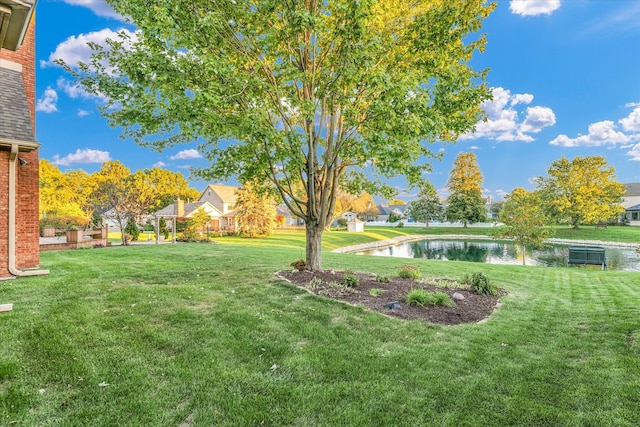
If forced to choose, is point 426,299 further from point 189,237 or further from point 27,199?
point 189,237

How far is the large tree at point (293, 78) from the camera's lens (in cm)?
592

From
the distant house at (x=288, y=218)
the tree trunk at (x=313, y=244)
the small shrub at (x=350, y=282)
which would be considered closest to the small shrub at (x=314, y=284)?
the small shrub at (x=350, y=282)

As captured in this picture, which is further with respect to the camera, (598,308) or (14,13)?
(598,308)

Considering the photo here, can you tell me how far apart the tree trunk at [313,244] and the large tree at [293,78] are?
0.03 meters

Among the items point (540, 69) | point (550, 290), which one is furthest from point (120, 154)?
point (540, 69)

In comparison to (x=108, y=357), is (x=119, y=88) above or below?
above

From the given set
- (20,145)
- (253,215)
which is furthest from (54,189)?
(20,145)

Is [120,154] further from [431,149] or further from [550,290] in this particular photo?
[550,290]

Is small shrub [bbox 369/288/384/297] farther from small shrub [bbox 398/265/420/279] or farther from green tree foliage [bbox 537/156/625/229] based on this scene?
green tree foliage [bbox 537/156/625/229]

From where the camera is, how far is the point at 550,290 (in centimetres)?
905

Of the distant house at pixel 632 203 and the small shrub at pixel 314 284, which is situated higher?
the distant house at pixel 632 203

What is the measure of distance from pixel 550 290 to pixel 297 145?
27.6 ft

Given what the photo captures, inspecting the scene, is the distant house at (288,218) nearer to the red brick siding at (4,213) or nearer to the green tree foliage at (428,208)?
the green tree foliage at (428,208)

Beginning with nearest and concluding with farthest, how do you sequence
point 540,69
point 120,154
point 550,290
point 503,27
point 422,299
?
1. point 422,299
2. point 550,290
3. point 503,27
4. point 540,69
5. point 120,154
